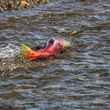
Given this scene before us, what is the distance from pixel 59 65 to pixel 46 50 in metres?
1.25

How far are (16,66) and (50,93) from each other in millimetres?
2398

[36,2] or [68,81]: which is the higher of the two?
[68,81]

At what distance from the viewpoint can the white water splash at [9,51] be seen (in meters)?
14.8

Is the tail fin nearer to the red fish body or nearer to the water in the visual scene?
the red fish body

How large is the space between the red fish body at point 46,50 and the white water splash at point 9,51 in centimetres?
38

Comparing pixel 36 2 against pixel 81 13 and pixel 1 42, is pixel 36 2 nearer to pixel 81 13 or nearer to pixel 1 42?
pixel 81 13

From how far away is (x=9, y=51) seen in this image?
15352 millimetres

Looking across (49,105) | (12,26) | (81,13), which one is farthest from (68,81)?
→ (81,13)

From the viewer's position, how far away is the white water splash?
14.8 metres

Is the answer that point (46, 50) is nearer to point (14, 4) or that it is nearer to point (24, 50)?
point (24, 50)

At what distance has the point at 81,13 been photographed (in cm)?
2148

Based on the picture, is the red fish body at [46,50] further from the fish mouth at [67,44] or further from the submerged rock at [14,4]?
the submerged rock at [14,4]

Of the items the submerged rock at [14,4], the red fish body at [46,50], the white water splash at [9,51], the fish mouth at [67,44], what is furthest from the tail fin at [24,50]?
the submerged rock at [14,4]

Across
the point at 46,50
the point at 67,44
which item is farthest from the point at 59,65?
the point at 67,44
